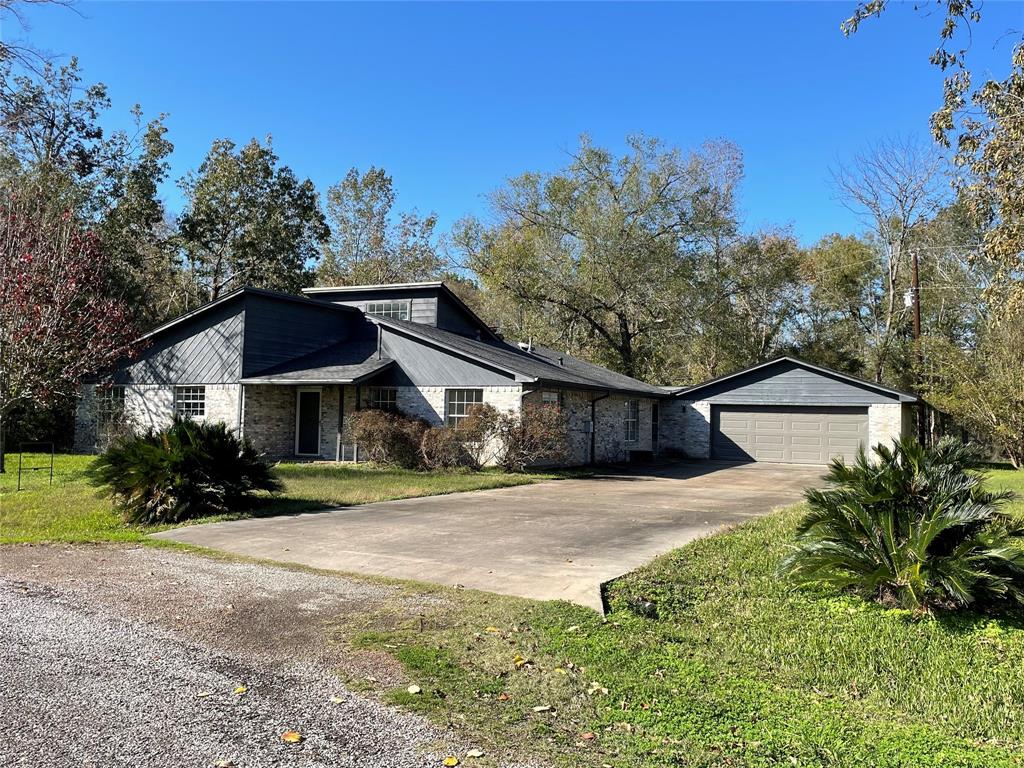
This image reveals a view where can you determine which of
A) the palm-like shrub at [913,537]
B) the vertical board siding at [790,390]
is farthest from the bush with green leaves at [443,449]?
the palm-like shrub at [913,537]

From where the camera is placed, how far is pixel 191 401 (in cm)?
2289

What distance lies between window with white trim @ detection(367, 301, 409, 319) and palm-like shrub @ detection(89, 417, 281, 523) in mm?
14187

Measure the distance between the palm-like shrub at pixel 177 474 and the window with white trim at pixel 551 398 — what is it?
9612 mm

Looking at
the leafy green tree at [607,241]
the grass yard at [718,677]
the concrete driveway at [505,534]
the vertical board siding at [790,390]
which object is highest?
the leafy green tree at [607,241]

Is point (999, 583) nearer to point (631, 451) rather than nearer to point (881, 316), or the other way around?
point (631, 451)

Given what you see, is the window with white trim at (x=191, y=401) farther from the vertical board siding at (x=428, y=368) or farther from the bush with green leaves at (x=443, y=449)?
the bush with green leaves at (x=443, y=449)

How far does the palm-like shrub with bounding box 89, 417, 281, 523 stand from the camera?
34.5 feet

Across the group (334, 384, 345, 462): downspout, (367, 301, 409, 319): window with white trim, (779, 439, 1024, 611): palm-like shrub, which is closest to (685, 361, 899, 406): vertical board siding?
(367, 301, 409, 319): window with white trim

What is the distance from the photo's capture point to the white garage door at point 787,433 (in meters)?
24.8

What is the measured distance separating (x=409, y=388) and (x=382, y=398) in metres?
1.05

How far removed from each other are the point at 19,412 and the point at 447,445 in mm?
15789

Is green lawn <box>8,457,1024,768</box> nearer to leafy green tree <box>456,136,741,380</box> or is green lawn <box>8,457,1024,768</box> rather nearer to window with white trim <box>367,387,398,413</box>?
window with white trim <box>367,387,398,413</box>

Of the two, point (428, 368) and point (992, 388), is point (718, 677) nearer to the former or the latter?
point (428, 368)

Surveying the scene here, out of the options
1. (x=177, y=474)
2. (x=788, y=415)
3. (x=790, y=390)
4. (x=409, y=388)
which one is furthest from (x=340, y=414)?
(x=788, y=415)
